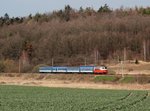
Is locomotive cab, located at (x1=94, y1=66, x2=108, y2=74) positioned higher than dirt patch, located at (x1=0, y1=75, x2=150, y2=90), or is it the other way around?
locomotive cab, located at (x1=94, y1=66, x2=108, y2=74)

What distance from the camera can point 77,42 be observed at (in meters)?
140

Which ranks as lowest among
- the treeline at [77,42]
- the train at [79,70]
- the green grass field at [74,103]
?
the green grass field at [74,103]

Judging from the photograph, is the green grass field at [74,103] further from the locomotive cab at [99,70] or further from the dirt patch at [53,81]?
the locomotive cab at [99,70]

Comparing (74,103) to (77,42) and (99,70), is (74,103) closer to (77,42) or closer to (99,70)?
(99,70)

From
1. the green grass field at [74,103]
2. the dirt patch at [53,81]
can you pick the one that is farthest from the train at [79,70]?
the green grass field at [74,103]

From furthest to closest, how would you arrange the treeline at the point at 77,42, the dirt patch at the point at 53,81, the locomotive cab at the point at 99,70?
the treeline at the point at 77,42 → the locomotive cab at the point at 99,70 → the dirt patch at the point at 53,81

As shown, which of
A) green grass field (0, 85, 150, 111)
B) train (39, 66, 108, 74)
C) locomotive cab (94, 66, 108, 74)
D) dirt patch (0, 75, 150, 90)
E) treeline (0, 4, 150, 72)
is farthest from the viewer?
treeline (0, 4, 150, 72)

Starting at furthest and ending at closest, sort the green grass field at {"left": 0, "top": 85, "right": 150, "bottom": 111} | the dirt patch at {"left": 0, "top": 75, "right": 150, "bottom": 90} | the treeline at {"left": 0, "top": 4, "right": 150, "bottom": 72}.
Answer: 1. the treeline at {"left": 0, "top": 4, "right": 150, "bottom": 72}
2. the dirt patch at {"left": 0, "top": 75, "right": 150, "bottom": 90}
3. the green grass field at {"left": 0, "top": 85, "right": 150, "bottom": 111}

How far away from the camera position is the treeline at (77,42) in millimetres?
124625

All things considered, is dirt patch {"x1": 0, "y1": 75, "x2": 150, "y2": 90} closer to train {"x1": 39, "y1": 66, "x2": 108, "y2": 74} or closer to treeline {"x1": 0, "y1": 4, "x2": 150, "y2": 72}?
train {"x1": 39, "y1": 66, "x2": 108, "y2": 74}

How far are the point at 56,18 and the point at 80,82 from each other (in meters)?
112

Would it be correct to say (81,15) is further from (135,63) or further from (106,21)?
(135,63)

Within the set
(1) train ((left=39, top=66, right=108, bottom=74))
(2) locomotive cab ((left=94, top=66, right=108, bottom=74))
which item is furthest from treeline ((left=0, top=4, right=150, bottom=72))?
(2) locomotive cab ((left=94, top=66, right=108, bottom=74))

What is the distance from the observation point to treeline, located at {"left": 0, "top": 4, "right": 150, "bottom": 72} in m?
125
